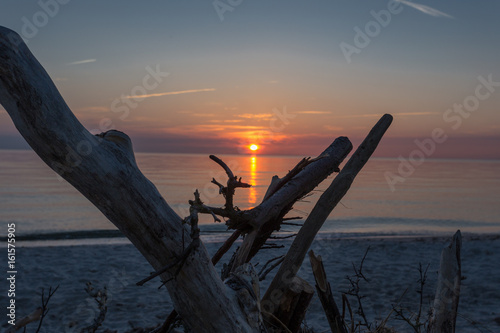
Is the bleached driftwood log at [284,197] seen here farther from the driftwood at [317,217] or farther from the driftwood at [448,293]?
the driftwood at [448,293]

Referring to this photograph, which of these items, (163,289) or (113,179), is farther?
(163,289)

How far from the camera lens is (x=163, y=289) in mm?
8641

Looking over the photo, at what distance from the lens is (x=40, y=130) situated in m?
1.71

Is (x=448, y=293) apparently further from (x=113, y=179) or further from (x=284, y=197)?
(x=113, y=179)

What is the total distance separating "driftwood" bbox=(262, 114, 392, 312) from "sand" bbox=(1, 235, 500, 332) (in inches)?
130

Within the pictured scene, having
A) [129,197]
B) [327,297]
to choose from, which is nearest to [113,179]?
[129,197]

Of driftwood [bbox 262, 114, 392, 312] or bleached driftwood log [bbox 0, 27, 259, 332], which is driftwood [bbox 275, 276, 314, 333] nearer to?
driftwood [bbox 262, 114, 392, 312]

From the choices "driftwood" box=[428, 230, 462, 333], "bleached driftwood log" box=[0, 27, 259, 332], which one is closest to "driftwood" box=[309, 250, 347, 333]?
"bleached driftwood log" box=[0, 27, 259, 332]

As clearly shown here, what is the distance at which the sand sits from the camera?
23.4ft

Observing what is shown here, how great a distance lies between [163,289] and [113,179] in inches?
289

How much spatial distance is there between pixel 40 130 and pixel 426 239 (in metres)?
16.0

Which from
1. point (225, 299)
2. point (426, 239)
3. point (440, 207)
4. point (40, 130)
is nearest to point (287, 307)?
point (225, 299)

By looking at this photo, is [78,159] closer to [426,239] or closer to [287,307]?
[287,307]

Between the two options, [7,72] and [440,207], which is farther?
[440,207]
